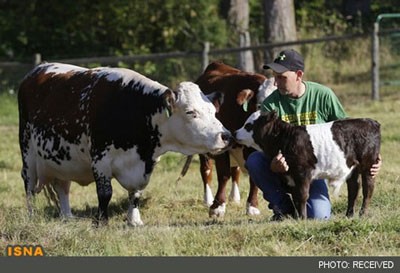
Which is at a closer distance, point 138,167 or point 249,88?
point 138,167

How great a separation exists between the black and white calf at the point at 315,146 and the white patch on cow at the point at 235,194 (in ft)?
9.97

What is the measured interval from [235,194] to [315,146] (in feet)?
11.4

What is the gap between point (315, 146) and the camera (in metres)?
8.59

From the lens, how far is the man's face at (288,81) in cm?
898

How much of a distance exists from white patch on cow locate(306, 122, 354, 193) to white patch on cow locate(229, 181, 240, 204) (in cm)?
328

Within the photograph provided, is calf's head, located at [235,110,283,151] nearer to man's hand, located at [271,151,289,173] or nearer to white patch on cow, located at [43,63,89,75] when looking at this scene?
man's hand, located at [271,151,289,173]

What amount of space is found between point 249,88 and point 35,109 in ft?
7.56

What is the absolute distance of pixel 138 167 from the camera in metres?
9.50

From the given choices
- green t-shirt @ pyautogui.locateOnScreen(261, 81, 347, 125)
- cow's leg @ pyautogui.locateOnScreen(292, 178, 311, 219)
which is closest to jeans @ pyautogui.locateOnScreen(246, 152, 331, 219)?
cow's leg @ pyautogui.locateOnScreen(292, 178, 311, 219)

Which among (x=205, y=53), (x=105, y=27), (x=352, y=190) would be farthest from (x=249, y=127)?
(x=105, y=27)
